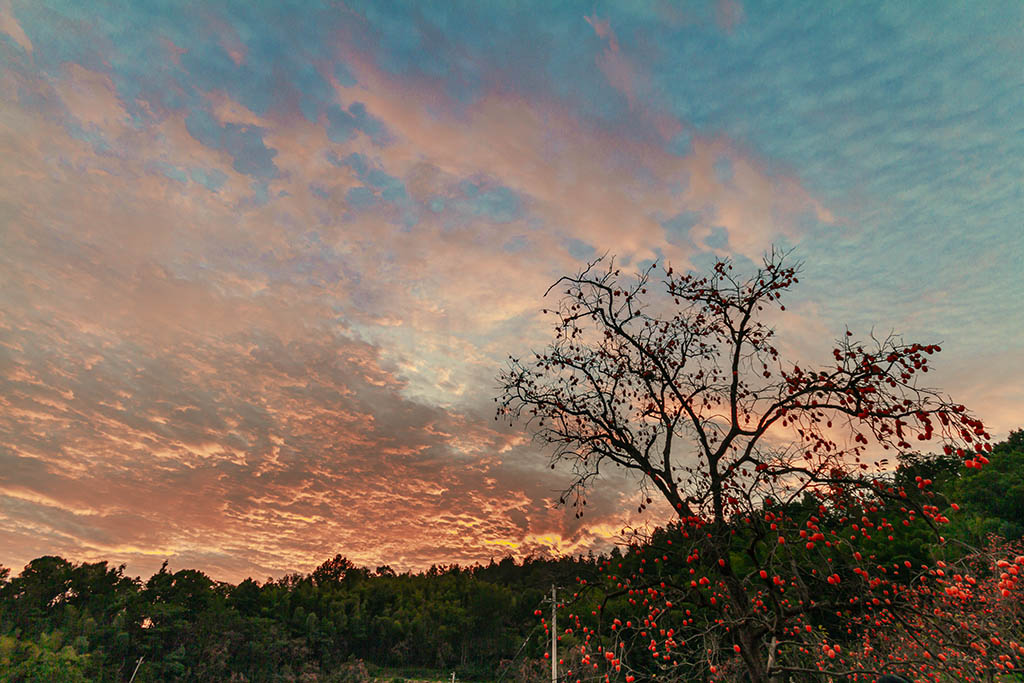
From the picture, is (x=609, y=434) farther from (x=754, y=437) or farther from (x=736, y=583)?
(x=736, y=583)

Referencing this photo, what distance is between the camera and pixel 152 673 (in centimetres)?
5388

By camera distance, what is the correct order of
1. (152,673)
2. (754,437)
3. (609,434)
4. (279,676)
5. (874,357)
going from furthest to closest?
(279,676) → (152,673) → (609,434) → (754,437) → (874,357)

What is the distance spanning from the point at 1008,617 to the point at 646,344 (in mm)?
16690

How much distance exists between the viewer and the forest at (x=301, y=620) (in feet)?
124

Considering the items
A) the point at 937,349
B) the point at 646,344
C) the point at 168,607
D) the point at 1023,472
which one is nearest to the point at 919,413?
the point at 937,349

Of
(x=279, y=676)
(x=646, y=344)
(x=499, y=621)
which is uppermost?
(x=646, y=344)

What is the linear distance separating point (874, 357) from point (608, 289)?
4.08m

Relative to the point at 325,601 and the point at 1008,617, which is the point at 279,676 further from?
the point at 1008,617

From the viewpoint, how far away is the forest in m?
37.8

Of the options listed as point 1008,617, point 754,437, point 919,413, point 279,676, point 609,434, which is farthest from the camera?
point 279,676

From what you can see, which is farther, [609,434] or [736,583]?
[609,434]

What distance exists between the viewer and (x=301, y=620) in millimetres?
69562

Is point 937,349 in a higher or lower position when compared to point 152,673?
higher

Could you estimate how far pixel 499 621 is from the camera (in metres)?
73.6
